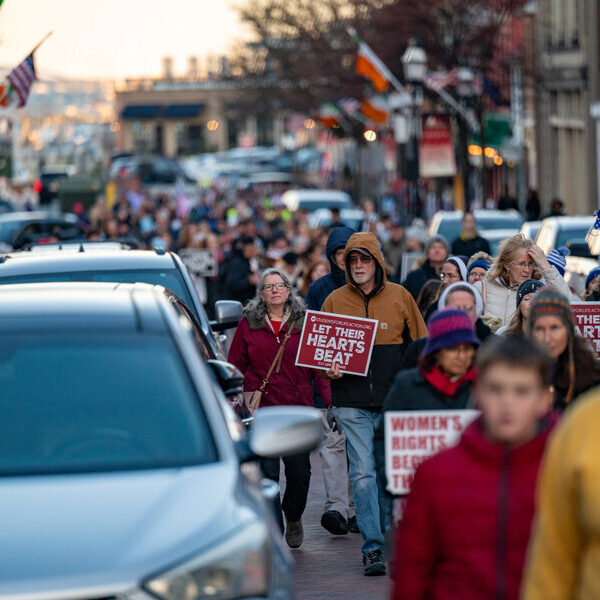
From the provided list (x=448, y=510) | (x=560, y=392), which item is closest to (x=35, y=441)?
(x=448, y=510)

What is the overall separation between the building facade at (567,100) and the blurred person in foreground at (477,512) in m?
31.8

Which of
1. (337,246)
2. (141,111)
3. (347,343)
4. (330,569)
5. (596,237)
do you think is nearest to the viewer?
(330,569)

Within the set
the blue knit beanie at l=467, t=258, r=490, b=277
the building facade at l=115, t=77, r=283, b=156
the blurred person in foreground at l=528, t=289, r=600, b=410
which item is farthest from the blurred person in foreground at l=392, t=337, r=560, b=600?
the building facade at l=115, t=77, r=283, b=156

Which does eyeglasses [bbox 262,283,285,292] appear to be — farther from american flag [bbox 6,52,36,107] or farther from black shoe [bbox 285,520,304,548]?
american flag [bbox 6,52,36,107]

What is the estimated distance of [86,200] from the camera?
61250 millimetres

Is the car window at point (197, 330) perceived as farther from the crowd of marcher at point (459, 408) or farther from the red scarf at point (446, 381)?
the red scarf at point (446, 381)

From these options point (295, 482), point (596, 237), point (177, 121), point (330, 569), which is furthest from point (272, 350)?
point (177, 121)

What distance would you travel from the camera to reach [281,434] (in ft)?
17.4

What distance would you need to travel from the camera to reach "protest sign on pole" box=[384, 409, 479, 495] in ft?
19.7

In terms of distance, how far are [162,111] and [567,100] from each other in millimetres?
104180

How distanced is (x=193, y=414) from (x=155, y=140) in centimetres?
14894

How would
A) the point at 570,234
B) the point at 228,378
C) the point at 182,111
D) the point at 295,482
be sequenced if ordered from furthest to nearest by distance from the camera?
the point at 182,111 → the point at 570,234 → the point at 295,482 → the point at 228,378

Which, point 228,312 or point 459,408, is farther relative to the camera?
point 228,312

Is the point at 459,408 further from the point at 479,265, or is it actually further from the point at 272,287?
the point at 479,265
